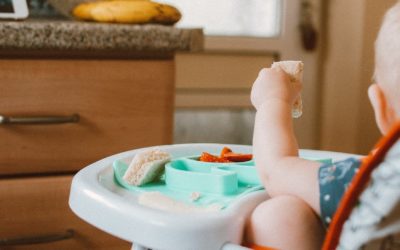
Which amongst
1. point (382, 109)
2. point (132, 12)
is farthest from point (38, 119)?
point (382, 109)

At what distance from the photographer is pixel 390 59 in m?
0.54

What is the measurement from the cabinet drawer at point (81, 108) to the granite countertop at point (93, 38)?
1.1 inches

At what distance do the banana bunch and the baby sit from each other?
572 millimetres

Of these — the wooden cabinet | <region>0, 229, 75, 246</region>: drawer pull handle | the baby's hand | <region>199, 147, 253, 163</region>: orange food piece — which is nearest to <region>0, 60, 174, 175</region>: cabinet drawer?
the wooden cabinet

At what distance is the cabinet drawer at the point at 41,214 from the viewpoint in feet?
3.44

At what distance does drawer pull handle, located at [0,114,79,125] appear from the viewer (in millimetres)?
1025

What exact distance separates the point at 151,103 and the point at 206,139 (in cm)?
97

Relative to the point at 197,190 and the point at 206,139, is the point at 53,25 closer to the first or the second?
the point at 197,190

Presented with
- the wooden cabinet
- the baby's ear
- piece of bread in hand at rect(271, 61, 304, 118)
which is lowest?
the wooden cabinet

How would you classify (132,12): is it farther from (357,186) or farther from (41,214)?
(357,186)

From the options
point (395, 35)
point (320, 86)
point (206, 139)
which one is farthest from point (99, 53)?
point (320, 86)

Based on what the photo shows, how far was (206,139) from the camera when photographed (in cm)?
208

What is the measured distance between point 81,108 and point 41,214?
0.19 meters

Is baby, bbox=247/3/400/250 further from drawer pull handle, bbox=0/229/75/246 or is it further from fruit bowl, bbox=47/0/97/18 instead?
fruit bowl, bbox=47/0/97/18
